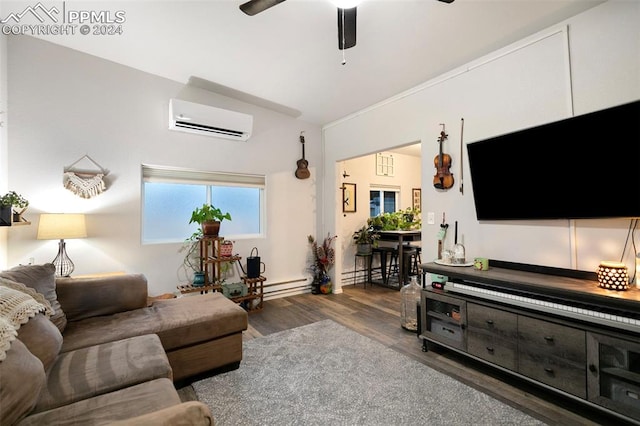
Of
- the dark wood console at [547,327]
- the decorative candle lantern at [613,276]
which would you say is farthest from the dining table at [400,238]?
the decorative candle lantern at [613,276]

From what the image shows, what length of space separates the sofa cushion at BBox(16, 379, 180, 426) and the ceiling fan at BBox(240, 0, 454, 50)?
6.85 feet

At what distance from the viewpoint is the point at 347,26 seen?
186cm

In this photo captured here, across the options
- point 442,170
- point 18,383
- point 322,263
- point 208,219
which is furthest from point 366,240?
point 18,383

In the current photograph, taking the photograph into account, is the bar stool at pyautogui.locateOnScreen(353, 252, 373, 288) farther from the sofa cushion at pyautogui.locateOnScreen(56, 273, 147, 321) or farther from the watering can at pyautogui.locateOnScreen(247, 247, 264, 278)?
the sofa cushion at pyautogui.locateOnScreen(56, 273, 147, 321)

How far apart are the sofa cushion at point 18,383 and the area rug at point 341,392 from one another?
0.97 meters

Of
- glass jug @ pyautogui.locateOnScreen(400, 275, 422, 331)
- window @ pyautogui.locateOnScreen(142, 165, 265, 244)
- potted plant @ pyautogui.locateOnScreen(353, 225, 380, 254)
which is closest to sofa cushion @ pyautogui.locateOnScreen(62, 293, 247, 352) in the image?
window @ pyautogui.locateOnScreen(142, 165, 265, 244)

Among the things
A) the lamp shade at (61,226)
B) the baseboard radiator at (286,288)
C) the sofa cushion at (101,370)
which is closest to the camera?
the sofa cushion at (101,370)

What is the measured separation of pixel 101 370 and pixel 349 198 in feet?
14.1

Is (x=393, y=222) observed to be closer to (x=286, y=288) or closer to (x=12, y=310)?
(x=286, y=288)

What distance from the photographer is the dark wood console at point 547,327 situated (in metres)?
1.53

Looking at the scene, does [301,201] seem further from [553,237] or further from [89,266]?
[553,237]

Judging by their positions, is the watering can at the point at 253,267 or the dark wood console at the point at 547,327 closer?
the dark wood console at the point at 547,327

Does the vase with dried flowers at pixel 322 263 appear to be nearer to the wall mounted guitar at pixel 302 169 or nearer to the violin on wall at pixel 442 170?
the wall mounted guitar at pixel 302 169

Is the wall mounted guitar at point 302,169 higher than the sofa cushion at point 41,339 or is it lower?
higher
